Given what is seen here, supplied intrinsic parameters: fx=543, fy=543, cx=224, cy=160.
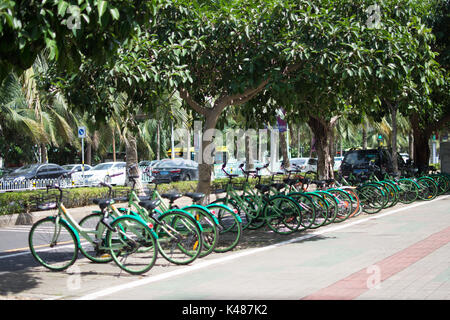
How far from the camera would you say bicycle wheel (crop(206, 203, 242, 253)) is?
902 cm

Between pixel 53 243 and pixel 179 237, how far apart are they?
6.16 ft

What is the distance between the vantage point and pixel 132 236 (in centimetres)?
755

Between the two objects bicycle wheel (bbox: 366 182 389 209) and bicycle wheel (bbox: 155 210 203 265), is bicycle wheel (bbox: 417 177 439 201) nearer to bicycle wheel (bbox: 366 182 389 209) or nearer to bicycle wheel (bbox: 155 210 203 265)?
bicycle wheel (bbox: 366 182 389 209)

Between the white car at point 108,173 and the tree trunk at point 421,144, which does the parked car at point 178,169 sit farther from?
the tree trunk at point 421,144

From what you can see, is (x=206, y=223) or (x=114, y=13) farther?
(x=206, y=223)

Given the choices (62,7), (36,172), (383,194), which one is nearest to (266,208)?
(383,194)

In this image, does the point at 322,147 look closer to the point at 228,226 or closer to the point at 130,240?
the point at 228,226

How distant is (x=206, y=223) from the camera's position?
842 centimetres

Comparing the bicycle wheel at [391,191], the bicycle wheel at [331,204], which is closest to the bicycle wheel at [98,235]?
the bicycle wheel at [331,204]

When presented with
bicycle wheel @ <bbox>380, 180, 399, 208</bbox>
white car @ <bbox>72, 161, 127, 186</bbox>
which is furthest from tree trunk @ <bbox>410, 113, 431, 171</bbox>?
white car @ <bbox>72, 161, 127, 186</bbox>

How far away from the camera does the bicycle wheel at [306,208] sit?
10.9 metres

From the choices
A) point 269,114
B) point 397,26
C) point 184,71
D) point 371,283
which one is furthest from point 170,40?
point 371,283

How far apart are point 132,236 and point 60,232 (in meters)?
1.09
